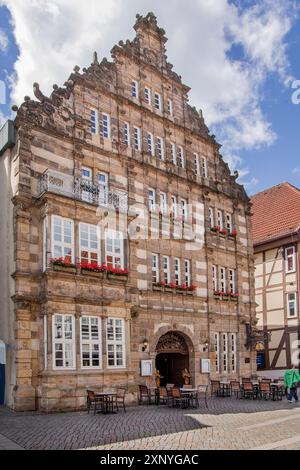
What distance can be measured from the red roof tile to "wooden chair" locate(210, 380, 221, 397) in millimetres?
12481

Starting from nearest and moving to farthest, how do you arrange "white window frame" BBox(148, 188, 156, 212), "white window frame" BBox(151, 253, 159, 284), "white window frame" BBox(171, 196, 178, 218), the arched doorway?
"white window frame" BBox(151, 253, 159, 284), the arched doorway, "white window frame" BBox(148, 188, 156, 212), "white window frame" BBox(171, 196, 178, 218)

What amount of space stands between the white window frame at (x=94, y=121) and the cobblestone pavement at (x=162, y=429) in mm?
11802

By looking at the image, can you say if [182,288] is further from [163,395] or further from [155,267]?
[163,395]

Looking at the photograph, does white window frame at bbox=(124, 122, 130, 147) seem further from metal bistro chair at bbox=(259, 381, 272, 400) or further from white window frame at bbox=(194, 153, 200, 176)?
metal bistro chair at bbox=(259, 381, 272, 400)

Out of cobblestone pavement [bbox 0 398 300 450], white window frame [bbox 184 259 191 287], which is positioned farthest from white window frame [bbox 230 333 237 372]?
cobblestone pavement [bbox 0 398 300 450]

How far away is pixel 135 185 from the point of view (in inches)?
898

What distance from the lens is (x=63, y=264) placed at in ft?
59.8

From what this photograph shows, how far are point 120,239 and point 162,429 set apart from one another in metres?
9.16

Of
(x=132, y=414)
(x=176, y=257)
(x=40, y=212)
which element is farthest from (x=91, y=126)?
(x=132, y=414)

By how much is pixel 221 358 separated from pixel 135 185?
9.81 m

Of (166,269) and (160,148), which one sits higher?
(160,148)

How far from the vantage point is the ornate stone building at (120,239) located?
18031 mm

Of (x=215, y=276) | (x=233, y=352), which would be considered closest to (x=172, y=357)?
(x=233, y=352)

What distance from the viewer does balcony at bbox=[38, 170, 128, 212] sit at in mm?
19125
